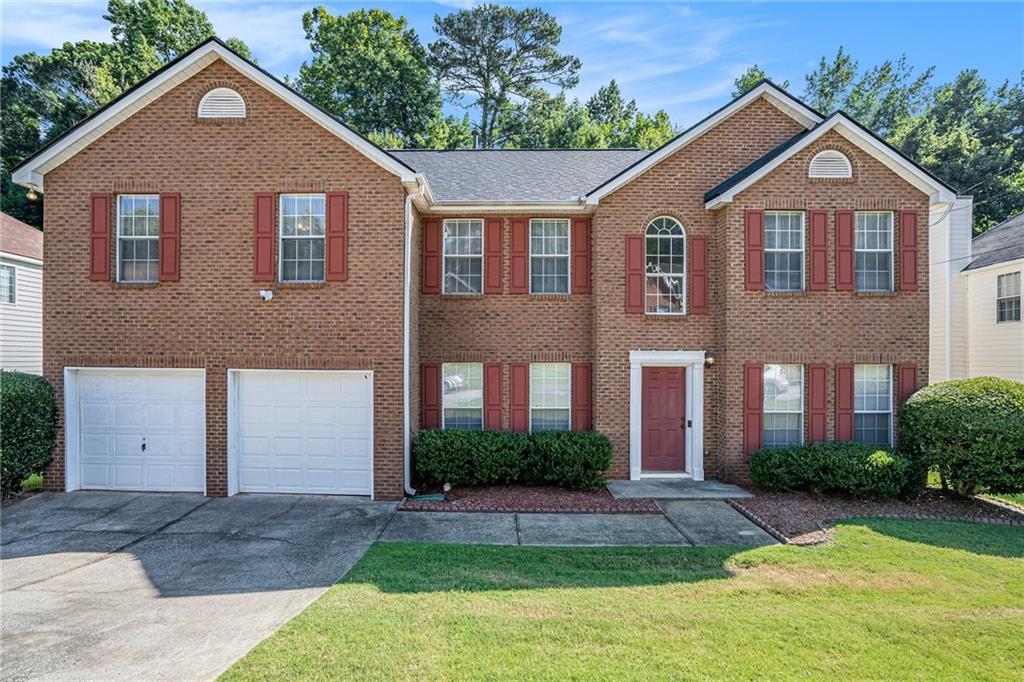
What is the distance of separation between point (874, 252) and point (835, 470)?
4615 millimetres

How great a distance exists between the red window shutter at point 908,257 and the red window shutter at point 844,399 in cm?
203

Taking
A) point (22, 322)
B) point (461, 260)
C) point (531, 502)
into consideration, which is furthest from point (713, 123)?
point (22, 322)

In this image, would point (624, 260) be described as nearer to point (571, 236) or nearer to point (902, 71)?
→ point (571, 236)

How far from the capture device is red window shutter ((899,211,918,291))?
10.9 meters

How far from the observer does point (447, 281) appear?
12008mm

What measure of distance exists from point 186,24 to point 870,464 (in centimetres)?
4307

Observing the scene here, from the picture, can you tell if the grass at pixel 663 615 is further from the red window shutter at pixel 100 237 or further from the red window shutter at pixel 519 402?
the red window shutter at pixel 100 237

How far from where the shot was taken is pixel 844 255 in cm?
1093

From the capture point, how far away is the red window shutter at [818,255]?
10.9 m

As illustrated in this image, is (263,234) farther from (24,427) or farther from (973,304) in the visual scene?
(973,304)

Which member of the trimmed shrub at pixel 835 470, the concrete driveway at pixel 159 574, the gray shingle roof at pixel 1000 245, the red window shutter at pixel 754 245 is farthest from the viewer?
the gray shingle roof at pixel 1000 245

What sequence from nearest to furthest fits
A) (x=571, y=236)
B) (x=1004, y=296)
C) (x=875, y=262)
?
(x=875, y=262), (x=571, y=236), (x=1004, y=296)

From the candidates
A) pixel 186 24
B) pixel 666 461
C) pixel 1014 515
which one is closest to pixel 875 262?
pixel 1014 515

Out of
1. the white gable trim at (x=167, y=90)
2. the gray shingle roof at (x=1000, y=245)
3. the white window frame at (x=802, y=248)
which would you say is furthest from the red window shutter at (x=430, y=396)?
the gray shingle roof at (x=1000, y=245)
